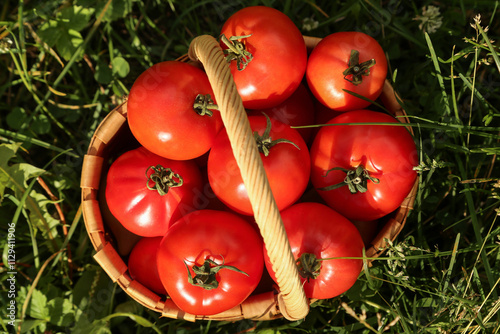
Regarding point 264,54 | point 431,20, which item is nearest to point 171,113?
point 264,54

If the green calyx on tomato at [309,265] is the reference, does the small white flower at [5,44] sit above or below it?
above

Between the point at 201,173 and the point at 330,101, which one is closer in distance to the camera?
the point at 330,101

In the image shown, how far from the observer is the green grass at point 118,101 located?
1.51 metres

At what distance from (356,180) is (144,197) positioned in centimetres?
65

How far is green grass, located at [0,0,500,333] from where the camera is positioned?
1.51 meters

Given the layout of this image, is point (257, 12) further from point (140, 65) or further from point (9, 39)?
point (9, 39)

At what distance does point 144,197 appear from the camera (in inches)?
51.6

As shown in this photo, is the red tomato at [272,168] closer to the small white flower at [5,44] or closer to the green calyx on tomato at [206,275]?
the green calyx on tomato at [206,275]

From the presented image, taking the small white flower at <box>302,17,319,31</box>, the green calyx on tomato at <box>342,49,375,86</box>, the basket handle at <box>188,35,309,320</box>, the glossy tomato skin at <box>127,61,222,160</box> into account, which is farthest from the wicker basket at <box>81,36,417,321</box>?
the small white flower at <box>302,17,319,31</box>

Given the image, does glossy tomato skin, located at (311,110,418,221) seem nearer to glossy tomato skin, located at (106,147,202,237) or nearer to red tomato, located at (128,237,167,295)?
glossy tomato skin, located at (106,147,202,237)

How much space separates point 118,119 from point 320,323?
1.11 m

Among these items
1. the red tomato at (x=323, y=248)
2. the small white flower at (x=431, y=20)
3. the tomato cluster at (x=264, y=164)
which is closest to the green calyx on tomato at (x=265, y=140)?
the tomato cluster at (x=264, y=164)

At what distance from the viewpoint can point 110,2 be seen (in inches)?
69.5

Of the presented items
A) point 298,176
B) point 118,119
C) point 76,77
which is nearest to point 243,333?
point 298,176
